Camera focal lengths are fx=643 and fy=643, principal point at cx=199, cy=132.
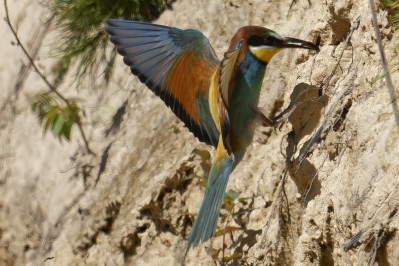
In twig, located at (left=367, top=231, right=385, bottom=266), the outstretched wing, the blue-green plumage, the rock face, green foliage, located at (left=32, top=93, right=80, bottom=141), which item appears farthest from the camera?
green foliage, located at (left=32, top=93, right=80, bottom=141)

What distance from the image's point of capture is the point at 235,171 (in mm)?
3211

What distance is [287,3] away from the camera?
3590 millimetres

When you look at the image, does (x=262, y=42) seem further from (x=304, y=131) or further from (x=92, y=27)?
(x=92, y=27)

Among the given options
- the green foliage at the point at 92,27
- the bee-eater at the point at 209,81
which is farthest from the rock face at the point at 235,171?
the bee-eater at the point at 209,81

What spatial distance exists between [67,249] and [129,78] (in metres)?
1.14

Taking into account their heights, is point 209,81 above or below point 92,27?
below

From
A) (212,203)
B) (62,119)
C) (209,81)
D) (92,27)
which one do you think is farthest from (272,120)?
(92,27)

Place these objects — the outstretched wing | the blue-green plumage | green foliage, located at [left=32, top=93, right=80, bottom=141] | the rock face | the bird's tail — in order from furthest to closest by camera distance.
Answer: green foliage, located at [left=32, top=93, right=80, bottom=141], the outstretched wing, the blue-green plumage, the bird's tail, the rock face

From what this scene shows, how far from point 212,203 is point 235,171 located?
678 mm

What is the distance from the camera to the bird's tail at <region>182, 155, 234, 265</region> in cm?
248

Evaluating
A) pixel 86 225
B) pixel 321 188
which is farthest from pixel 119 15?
pixel 321 188

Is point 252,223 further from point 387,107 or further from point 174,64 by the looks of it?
point 387,107

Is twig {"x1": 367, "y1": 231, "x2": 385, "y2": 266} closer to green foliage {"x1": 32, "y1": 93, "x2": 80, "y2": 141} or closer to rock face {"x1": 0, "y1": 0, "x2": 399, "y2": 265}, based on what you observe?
rock face {"x1": 0, "y1": 0, "x2": 399, "y2": 265}

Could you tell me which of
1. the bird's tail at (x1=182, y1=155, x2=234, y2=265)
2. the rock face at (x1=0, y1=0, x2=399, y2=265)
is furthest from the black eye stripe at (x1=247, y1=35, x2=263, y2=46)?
the bird's tail at (x1=182, y1=155, x2=234, y2=265)
